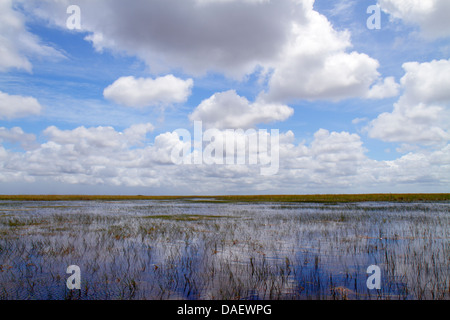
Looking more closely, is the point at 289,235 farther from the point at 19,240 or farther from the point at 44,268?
the point at 19,240

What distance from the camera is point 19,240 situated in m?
13.9

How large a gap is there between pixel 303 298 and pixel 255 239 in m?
7.59

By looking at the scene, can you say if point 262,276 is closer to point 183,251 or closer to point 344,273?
point 344,273

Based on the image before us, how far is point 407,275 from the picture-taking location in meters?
8.34

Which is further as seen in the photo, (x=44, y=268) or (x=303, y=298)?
(x=44, y=268)

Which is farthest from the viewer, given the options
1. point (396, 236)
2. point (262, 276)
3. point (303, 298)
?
point (396, 236)

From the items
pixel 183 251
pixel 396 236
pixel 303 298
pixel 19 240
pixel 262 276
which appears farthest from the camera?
pixel 396 236
